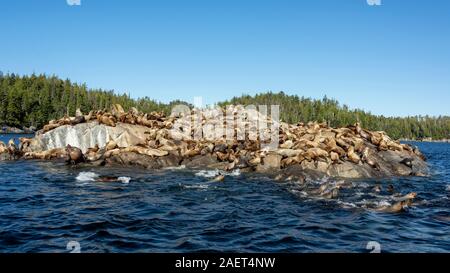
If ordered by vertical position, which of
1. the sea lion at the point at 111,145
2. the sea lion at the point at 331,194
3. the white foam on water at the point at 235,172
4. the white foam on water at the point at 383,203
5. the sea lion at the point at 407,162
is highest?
the sea lion at the point at 111,145

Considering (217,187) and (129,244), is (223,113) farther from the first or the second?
(129,244)

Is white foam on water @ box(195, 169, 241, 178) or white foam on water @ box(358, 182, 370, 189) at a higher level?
white foam on water @ box(195, 169, 241, 178)

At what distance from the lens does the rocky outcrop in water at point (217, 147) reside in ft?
102

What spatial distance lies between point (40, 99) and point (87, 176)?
12674 cm

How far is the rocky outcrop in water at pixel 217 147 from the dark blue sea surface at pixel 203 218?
18.1 feet

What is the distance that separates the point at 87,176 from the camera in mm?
26438

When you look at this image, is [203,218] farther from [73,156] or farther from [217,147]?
[217,147]

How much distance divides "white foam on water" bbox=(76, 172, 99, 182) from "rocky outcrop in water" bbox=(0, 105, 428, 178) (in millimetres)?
5165

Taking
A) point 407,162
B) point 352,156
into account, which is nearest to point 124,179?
point 352,156

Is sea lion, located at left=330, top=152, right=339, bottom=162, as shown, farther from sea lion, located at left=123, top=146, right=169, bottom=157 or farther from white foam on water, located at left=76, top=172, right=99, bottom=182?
white foam on water, located at left=76, top=172, right=99, bottom=182

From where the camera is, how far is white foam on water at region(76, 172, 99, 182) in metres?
25.5

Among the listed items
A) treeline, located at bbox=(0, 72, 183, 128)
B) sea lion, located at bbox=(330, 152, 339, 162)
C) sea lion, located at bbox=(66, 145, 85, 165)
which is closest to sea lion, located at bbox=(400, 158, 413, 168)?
sea lion, located at bbox=(330, 152, 339, 162)

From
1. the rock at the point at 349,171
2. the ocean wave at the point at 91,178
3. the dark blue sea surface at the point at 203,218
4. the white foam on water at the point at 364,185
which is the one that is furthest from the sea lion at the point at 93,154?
the white foam on water at the point at 364,185

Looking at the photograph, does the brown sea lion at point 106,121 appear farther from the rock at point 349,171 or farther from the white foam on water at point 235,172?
the rock at point 349,171
